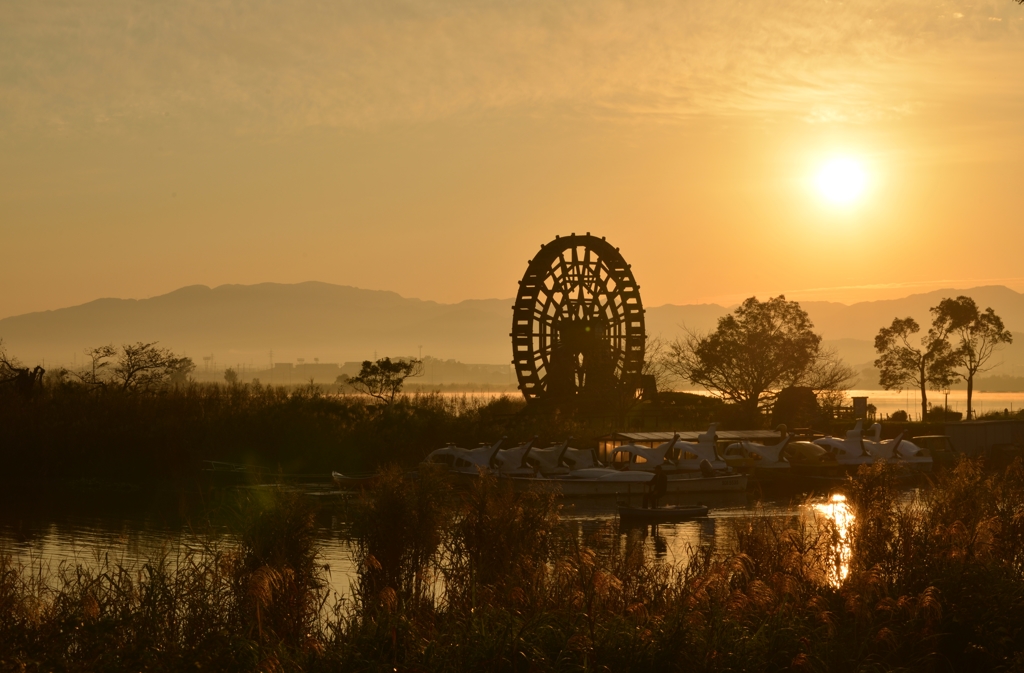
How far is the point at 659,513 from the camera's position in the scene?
32.1 meters

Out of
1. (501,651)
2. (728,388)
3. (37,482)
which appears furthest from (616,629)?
(728,388)

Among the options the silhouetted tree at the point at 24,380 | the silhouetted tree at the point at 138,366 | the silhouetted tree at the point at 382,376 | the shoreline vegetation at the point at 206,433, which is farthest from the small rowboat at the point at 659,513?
the silhouetted tree at the point at 138,366

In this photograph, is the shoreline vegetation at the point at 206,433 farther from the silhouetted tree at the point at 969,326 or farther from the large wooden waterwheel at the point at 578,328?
the silhouetted tree at the point at 969,326

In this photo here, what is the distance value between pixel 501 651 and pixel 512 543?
6.81 m

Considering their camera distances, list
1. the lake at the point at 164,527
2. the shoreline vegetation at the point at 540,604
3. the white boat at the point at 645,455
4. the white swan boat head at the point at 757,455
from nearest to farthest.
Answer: the shoreline vegetation at the point at 540,604 < the lake at the point at 164,527 < the white boat at the point at 645,455 < the white swan boat head at the point at 757,455

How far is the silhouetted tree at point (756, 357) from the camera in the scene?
212ft

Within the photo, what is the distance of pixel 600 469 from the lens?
4044cm

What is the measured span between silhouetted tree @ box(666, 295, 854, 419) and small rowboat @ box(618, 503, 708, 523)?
95.8ft

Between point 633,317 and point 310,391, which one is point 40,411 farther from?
point 633,317

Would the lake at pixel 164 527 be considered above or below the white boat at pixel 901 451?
below

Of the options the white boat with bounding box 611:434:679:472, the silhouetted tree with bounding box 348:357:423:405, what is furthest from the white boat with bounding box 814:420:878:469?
the silhouetted tree with bounding box 348:357:423:405

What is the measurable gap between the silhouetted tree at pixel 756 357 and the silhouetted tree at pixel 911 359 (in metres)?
9.23

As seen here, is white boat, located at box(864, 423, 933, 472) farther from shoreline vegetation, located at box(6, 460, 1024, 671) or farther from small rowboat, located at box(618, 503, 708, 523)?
shoreline vegetation, located at box(6, 460, 1024, 671)

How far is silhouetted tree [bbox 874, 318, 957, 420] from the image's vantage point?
253 feet
